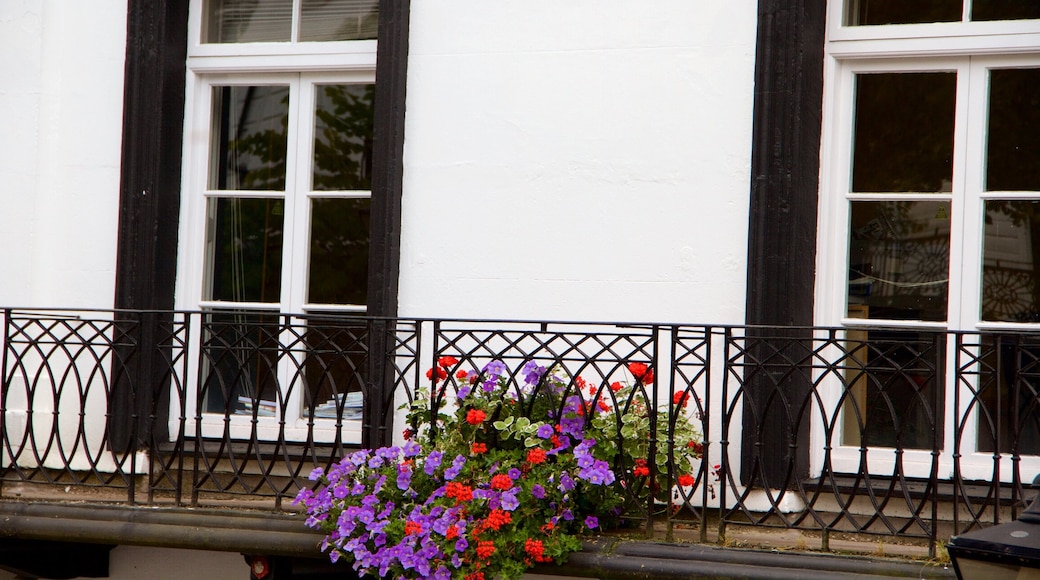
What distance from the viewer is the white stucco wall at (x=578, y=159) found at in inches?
192

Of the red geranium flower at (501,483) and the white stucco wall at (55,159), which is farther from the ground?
the white stucco wall at (55,159)

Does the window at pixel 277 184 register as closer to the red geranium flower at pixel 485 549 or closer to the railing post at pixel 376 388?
the railing post at pixel 376 388

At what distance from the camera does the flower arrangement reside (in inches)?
160

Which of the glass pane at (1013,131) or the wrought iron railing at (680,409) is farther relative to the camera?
A: the glass pane at (1013,131)

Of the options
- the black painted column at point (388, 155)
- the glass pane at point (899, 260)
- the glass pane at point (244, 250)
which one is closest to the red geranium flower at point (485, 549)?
the black painted column at point (388, 155)

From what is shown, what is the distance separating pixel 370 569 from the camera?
421 cm

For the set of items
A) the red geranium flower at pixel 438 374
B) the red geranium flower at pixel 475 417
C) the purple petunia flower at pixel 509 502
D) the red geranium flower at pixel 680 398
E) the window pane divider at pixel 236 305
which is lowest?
the purple petunia flower at pixel 509 502

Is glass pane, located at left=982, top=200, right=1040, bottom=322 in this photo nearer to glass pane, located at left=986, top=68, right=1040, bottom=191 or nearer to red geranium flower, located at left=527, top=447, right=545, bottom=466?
glass pane, located at left=986, top=68, right=1040, bottom=191

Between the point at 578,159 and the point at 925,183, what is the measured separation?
150 cm

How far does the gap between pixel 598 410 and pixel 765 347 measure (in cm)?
75

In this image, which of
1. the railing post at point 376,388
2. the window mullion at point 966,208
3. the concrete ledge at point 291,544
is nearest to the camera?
the concrete ledge at point 291,544

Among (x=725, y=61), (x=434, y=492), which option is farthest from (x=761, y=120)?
(x=434, y=492)

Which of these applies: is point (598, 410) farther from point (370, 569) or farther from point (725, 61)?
point (725, 61)

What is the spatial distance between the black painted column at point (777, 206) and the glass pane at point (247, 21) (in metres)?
2.38
